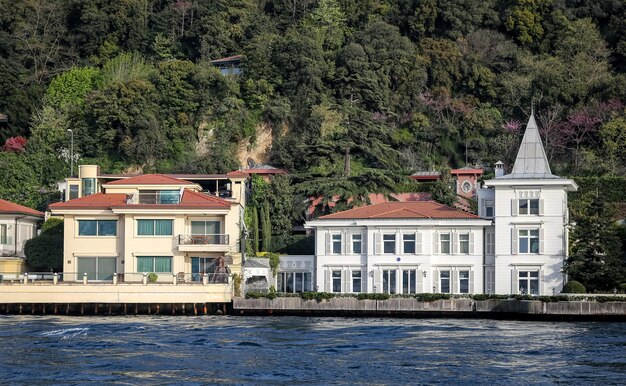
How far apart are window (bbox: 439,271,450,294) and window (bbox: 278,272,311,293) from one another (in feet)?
24.8

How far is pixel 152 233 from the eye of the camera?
6794 cm

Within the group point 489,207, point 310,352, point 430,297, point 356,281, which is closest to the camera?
point 310,352

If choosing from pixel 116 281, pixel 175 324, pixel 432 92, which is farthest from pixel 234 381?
pixel 432 92

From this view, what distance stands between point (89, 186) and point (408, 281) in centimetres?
2031

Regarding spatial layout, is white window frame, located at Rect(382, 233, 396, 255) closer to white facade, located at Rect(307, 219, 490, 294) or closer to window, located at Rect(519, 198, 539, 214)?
white facade, located at Rect(307, 219, 490, 294)

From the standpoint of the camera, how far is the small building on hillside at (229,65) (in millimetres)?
97812

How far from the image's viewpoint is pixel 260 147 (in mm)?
91188

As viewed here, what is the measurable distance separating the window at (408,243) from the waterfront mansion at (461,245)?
52mm

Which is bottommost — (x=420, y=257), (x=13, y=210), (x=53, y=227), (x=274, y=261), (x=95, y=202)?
(x=274, y=261)

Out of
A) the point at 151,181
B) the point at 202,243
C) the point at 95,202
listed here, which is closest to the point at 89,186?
the point at 95,202

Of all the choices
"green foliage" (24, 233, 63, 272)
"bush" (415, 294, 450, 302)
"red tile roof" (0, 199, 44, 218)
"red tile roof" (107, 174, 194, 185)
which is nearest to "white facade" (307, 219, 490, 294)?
"bush" (415, 294, 450, 302)

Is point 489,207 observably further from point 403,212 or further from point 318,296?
point 318,296

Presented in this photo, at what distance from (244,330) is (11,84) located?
176ft

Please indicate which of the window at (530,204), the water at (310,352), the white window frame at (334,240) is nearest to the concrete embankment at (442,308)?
the water at (310,352)
